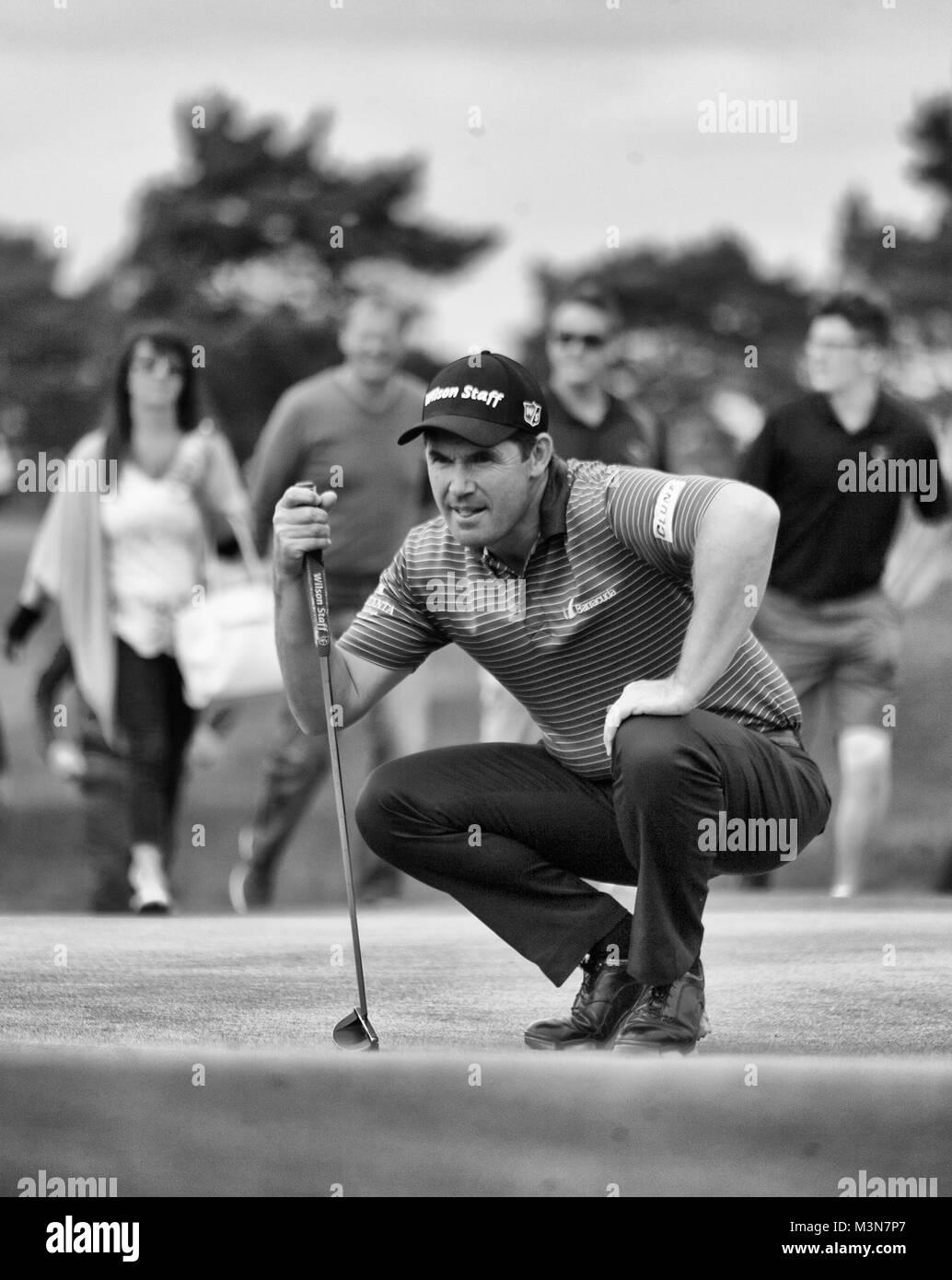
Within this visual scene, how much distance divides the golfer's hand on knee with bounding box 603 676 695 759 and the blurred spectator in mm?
2797

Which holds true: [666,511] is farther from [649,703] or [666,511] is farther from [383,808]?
[383,808]

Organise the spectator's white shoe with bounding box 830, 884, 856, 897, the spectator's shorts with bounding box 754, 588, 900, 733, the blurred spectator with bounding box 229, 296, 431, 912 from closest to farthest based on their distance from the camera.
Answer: the spectator's white shoe with bounding box 830, 884, 856, 897
the spectator's shorts with bounding box 754, 588, 900, 733
the blurred spectator with bounding box 229, 296, 431, 912

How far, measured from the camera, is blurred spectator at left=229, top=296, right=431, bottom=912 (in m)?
5.98

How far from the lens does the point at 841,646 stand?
566cm

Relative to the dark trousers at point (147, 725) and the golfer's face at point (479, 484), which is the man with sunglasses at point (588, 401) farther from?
the golfer's face at point (479, 484)

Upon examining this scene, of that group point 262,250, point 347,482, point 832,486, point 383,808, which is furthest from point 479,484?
point 262,250

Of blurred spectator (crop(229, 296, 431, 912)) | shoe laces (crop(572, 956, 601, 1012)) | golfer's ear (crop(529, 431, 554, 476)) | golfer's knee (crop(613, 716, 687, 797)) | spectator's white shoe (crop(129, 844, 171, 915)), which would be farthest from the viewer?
blurred spectator (crop(229, 296, 431, 912))

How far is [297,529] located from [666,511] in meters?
0.61

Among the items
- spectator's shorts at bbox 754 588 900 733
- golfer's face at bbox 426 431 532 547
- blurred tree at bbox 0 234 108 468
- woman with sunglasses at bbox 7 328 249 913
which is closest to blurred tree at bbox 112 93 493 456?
blurred tree at bbox 0 234 108 468

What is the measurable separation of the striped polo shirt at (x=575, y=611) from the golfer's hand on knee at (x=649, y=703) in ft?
0.66

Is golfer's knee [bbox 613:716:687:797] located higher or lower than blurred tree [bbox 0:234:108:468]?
lower

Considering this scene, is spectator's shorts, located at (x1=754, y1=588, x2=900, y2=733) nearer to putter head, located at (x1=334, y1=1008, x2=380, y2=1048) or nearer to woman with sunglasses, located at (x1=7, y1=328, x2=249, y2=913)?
woman with sunglasses, located at (x1=7, y1=328, x2=249, y2=913)

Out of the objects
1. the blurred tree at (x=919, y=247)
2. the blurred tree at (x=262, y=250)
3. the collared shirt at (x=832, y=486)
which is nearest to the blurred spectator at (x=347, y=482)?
the collared shirt at (x=832, y=486)
